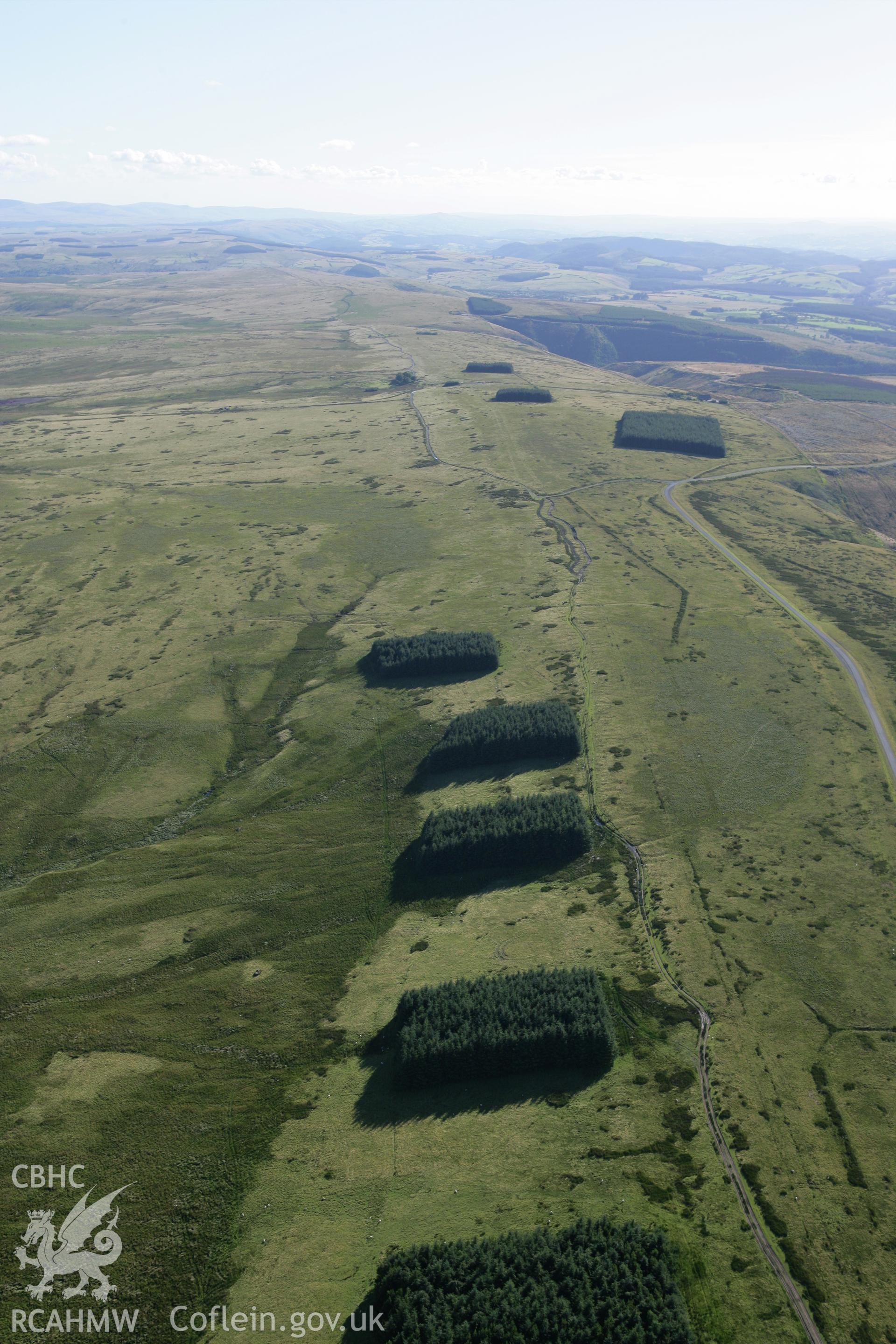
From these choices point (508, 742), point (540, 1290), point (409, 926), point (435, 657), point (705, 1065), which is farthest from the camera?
point (435, 657)

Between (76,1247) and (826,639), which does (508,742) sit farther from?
(76,1247)

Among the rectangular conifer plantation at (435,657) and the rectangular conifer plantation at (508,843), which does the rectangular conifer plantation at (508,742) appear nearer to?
the rectangular conifer plantation at (508,843)

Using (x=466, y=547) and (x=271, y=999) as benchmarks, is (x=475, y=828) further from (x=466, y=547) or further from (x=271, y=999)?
(x=466, y=547)

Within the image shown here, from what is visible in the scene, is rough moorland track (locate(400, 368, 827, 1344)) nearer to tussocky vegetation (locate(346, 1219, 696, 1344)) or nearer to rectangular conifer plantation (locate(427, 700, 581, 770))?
rectangular conifer plantation (locate(427, 700, 581, 770))

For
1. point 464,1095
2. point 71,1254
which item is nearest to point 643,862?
point 464,1095

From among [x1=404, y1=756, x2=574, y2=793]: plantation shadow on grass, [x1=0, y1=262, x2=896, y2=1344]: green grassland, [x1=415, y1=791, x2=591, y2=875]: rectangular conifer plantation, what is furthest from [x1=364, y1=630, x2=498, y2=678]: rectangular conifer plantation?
[x1=415, y1=791, x2=591, y2=875]: rectangular conifer plantation

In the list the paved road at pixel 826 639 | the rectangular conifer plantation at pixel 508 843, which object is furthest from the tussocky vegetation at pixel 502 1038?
the paved road at pixel 826 639
